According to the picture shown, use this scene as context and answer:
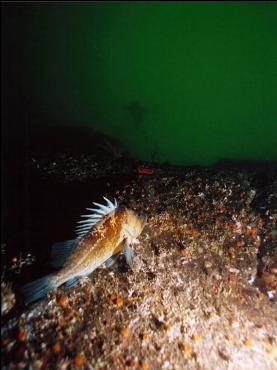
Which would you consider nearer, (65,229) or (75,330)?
(75,330)

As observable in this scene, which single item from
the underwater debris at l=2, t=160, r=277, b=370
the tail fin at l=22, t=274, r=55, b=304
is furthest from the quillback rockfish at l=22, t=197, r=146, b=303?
the underwater debris at l=2, t=160, r=277, b=370

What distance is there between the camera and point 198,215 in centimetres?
573

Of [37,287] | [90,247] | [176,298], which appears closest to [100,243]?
[90,247]

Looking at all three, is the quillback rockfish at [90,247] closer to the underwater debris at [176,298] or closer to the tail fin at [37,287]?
the tail fin at [37,287]

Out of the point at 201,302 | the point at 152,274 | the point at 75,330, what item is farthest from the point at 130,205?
the point at 75,330

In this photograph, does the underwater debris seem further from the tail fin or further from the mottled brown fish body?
Result: the mottled brown fish body

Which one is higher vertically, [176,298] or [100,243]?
[100,243]

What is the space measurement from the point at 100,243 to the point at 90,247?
0.48 feet

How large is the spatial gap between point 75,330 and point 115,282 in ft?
3.20

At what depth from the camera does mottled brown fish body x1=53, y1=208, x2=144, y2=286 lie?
3.04 m

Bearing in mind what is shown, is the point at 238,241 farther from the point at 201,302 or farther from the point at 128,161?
the point at 128,161

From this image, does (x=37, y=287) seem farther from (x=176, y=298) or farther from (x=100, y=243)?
(x=176, y=298)

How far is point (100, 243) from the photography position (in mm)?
3277

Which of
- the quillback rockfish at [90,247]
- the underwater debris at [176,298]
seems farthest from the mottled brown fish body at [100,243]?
the underwater debris at [176,298]
